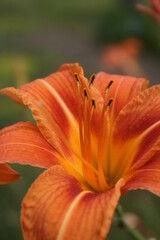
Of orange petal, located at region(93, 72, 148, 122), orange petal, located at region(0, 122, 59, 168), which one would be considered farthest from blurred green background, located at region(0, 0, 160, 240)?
orange petal, located at region(0, 122, 59, 168)

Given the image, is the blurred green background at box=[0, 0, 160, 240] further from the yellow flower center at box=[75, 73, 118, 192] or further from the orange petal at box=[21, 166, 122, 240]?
the orange petal at box=[21, 166, 122, 240]

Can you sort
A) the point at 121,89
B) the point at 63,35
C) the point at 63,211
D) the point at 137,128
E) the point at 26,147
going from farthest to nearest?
1. the point at 63,35
2. the point at 121,89
3. the point at 137,128
4. the point at 26,147
5. the point at 63,211

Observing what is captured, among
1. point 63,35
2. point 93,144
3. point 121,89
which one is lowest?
point 63,35

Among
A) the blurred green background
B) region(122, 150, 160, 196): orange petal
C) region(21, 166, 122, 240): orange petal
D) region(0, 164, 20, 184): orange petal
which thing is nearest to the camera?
region(21, 166, 122, 240): orange petal

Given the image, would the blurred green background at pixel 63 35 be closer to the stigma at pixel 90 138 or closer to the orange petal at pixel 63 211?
the stigma at pixel 90 138

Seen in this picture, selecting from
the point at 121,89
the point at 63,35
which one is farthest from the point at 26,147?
the point at 63,35

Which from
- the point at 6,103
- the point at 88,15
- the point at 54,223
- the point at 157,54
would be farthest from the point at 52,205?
the point at 88,15

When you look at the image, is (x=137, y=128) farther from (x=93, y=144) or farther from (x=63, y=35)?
(x=63, y=35)

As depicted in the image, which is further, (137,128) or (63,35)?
(63,35)
